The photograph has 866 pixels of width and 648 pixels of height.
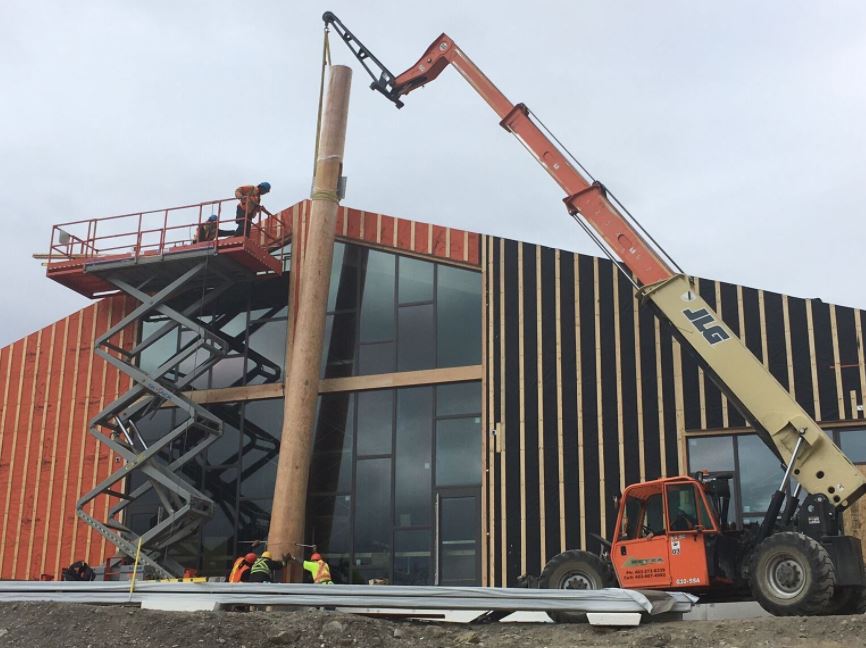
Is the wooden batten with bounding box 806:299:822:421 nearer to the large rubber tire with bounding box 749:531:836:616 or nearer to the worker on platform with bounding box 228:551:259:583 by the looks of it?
the large rubber tire with bounding box 749:531:836:616

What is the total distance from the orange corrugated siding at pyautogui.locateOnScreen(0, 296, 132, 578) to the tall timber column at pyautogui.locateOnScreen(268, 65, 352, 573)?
15.6ft

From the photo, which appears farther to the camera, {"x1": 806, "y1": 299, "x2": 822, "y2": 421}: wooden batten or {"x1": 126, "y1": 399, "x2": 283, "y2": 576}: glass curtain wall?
{"x1": 126, "y1": 399, "x2": 283, "y2": 576}: glass curtain wall

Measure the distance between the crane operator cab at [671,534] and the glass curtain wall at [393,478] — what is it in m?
5.48

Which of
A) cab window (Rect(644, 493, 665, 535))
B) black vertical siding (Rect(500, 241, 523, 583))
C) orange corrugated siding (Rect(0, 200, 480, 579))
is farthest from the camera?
orange corrugated siding (Rect(0, 200, 480, 579))

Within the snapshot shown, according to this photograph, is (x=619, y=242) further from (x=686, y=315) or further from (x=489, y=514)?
(x=489, y=514)

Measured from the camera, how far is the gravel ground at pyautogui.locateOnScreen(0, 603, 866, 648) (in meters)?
10.4

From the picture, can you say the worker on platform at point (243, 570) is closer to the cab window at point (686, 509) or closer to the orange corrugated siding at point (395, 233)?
the cab window at point (686, 509)

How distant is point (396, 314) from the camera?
21.1 m

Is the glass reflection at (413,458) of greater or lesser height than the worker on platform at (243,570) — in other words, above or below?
above

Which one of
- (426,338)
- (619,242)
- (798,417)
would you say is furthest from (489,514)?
(798,417)

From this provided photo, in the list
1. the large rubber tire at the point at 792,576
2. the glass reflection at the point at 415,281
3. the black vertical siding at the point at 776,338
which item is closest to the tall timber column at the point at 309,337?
the glass reflection at the point at 415,281

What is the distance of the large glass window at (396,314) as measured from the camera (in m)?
20.5

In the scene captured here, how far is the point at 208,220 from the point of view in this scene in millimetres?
21891

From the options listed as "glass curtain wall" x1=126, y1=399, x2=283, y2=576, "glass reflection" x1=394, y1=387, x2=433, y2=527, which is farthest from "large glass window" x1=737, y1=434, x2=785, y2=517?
"glass curtain wall" x1=126, y1=399, x2=283, y2=576
